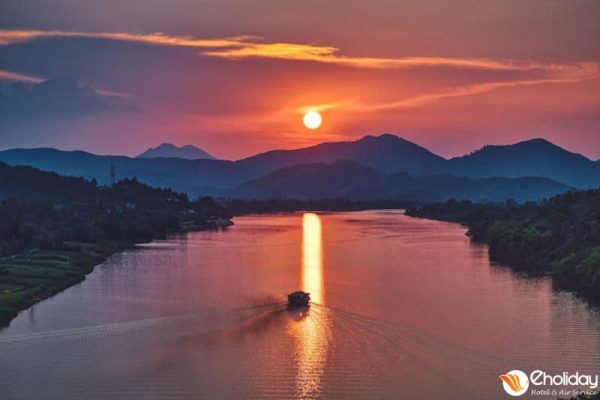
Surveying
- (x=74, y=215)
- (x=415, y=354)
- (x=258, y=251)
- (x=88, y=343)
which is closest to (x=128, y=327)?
(x=88, y=343)

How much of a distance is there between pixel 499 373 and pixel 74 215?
49278mm

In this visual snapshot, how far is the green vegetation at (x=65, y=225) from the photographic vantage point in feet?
97.1

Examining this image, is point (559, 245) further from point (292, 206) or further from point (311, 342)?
point (292, 206)

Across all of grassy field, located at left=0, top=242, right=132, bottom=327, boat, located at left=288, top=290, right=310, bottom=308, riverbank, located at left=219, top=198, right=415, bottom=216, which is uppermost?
riverbank, located at left=219, top=198, right=415, bottom=216

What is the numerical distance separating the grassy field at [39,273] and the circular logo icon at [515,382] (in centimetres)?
1559

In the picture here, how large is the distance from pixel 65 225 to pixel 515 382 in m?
40.4

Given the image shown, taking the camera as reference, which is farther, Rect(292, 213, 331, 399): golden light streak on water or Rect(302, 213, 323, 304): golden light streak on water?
Rect(302, 213, 323, 304): golden light streak on water

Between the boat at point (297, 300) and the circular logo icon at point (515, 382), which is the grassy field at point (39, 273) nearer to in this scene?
the boat at point (297, 300)

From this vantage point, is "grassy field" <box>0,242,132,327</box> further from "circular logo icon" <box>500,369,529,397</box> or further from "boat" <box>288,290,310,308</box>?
"circular logo icon" <box>500,369,529,397</box>

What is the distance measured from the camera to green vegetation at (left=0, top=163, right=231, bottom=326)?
29594 mm

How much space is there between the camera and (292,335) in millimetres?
21188

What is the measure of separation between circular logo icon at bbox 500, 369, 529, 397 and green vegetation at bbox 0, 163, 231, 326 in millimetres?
15684

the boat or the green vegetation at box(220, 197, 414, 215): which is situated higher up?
the green vegetation at box(220, 197, 414, 215)

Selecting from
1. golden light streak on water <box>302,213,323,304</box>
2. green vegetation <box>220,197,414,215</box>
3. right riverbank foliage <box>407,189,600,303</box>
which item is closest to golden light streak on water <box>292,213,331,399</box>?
golden light streak on water <box>302,213,323,304</box>
